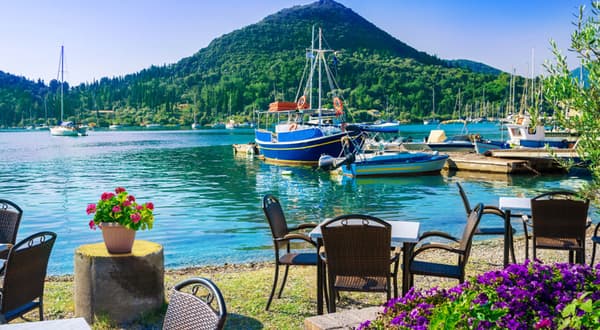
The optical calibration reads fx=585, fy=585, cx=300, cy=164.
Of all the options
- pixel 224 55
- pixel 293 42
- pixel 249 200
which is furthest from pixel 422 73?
pixel 249 200

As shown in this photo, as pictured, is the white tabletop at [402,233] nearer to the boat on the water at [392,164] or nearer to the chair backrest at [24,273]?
the chair backrest at [24,273]

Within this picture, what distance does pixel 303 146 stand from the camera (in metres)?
37.8

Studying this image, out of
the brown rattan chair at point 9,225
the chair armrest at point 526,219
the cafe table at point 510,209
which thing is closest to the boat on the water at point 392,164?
the cafe table at point 510,209

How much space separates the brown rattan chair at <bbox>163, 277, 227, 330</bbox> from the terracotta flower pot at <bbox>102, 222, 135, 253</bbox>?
8.68 ft

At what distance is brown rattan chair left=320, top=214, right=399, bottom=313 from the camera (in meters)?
4.39

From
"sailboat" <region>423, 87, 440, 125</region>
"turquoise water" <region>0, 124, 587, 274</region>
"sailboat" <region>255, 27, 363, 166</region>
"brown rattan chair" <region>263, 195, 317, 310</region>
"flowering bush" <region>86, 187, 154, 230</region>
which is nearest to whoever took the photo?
"flowering bush" <region>86, 187, 154, 230</region>

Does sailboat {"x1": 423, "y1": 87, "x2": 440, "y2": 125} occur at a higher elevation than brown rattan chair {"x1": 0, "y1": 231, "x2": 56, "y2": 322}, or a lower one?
higher

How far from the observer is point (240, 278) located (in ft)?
23.7

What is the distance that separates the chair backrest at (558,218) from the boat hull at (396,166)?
22382 millimetres

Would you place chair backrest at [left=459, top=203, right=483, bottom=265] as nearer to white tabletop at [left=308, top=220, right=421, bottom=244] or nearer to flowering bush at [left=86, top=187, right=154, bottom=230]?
white tabletop at [left=308, top=220, right=421, bottom=244]

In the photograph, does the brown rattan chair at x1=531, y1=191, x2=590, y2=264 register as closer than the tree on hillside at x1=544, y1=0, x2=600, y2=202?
No

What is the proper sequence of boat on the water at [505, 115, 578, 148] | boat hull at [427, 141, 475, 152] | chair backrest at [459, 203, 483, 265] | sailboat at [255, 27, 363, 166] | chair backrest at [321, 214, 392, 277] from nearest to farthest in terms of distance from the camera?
chair backrest at [321, 214, 392, 277] < chair backrest at [459, 203, 483, 265] < boat on the water at [505, 115, 578, 148] < sailboat at [255, 27, 363, 166] < boat hull at [427, 141, 475, 152]

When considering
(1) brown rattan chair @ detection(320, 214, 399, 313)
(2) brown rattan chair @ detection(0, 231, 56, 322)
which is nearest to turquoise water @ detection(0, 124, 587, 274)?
(2) brown rattan chair @ detection(0, 231, 56, 322)

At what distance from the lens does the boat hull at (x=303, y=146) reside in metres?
36.4
